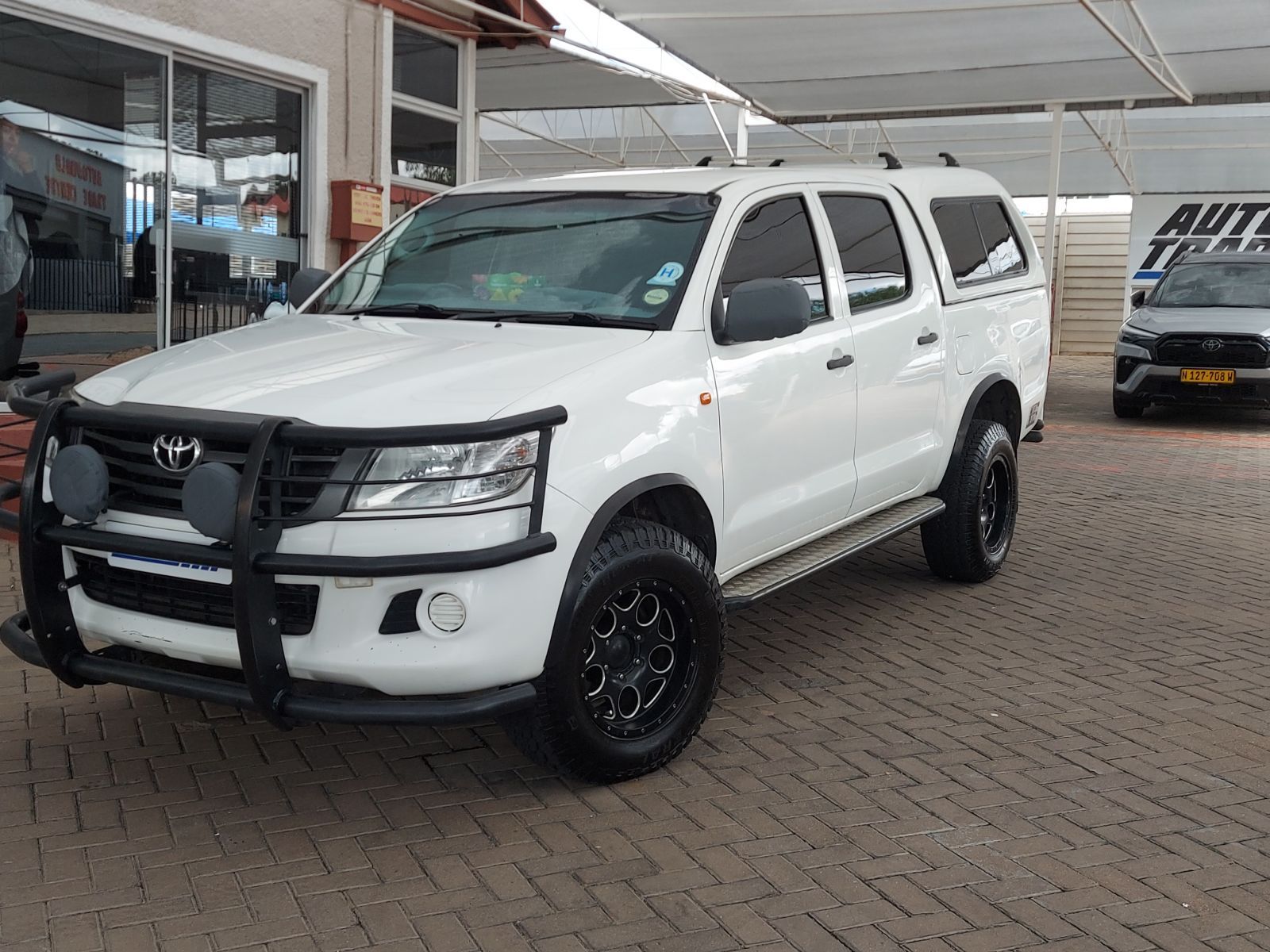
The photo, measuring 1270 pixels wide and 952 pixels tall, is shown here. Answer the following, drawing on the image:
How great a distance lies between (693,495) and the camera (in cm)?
439

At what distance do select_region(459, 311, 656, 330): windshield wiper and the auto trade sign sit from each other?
2729cm

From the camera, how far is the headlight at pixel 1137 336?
593 inches

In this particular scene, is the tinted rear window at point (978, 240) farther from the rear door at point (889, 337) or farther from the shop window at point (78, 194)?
the shop window at point (78, 194)

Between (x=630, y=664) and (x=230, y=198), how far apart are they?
740cm

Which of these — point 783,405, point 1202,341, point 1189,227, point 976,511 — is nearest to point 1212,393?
point 1202,341

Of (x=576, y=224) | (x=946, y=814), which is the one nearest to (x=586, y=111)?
(x=576, y=224)

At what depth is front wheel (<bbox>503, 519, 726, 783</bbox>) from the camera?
384cm

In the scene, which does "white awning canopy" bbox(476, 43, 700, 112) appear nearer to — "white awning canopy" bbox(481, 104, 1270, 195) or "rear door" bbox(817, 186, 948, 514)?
"white awning canopy" bbox(481, 104, 1270, 195)

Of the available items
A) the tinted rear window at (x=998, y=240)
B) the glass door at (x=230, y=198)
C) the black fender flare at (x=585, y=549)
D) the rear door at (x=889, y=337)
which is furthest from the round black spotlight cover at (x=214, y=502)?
the glass door at (x=230, y=198)

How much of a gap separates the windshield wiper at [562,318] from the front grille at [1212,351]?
39.0 ft

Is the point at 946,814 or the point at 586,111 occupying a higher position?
the point at 586,111

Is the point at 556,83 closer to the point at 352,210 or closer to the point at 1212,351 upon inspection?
the point at 352,210

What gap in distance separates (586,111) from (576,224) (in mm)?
22077

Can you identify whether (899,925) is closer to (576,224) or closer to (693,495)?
(693,495)
